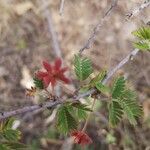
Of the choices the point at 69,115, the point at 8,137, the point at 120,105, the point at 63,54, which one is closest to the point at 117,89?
the point at 120,105

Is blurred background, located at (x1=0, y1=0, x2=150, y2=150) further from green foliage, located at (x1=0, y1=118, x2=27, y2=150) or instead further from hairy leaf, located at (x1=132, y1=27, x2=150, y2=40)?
hairy leaf, located at (x1=132, y1=27, x2=150, y2=40)

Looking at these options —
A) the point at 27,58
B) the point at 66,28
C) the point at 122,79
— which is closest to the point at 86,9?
the point at 66,28

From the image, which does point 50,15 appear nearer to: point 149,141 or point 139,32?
point 149,141

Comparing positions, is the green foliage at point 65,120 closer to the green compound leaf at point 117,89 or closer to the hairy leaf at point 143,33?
the green compound leaf at point 117,89

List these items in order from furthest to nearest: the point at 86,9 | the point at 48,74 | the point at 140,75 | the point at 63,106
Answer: the point at 86,9, the point at 140,75, the point at 63,106, the point at 48,74

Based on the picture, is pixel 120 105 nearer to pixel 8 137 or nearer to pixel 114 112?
pixel 114 112

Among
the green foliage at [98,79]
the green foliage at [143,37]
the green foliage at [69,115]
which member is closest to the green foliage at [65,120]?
the green foliage at [69,115]
